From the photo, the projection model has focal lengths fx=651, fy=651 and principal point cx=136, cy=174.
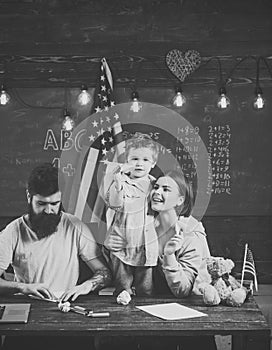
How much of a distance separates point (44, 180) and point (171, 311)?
49.8 inches

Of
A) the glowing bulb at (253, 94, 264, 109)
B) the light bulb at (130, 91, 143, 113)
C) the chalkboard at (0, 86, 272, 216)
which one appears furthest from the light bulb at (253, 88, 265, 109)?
the light bulb at (130, 91, 143, 113)

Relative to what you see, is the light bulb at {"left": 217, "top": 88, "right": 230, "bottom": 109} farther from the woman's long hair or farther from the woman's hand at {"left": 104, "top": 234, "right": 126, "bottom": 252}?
the woman's hand at {"left": 104, "top": 234, "right": 126, "bottom": 252}

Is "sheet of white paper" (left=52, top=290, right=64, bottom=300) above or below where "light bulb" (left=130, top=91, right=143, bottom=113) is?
below

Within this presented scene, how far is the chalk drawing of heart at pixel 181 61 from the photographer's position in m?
4.32

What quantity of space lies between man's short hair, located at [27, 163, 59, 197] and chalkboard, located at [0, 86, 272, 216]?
0.05 meters

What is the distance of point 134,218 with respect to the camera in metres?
4.30

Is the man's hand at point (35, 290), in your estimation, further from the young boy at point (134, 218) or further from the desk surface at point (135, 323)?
the young boy at point (134, 218)

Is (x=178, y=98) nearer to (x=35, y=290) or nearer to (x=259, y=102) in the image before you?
(x=259, y=102)

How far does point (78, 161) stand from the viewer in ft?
14.4

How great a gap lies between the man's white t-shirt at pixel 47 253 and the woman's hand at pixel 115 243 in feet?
0.26

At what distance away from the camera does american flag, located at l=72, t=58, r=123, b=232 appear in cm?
435

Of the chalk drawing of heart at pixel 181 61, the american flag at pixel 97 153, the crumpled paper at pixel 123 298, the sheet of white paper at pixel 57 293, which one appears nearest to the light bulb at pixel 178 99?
the chalk drawing of heart at pixel 181 61

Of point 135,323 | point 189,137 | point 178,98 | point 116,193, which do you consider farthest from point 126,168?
point 135,323
